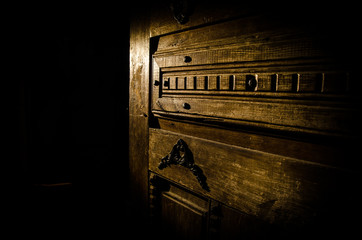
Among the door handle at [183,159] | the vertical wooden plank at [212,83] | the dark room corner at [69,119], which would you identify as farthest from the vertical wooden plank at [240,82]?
the dark room corner at [69,119]

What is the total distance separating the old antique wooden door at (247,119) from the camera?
703 mm

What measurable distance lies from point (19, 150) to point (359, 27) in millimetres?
3639

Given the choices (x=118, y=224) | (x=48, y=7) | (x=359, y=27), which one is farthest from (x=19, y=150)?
(x=359, y=27)

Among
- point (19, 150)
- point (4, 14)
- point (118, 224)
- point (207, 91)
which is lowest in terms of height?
point (118, 224)

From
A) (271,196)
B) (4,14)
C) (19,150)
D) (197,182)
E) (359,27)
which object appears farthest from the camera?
(19,150)

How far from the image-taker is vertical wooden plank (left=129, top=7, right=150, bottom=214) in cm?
146

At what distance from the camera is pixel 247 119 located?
0.91 metres

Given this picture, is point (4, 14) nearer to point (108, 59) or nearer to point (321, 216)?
point (108, 59)

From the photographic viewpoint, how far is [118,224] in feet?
7.96

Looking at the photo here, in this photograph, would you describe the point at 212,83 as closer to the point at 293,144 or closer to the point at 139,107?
the point at 293,144

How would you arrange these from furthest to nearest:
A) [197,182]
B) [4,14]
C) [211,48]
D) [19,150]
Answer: [19,150], [4,14], [197,182], [211,48]

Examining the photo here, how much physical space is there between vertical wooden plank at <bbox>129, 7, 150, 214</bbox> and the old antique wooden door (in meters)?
0.02

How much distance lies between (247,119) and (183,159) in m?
0.52

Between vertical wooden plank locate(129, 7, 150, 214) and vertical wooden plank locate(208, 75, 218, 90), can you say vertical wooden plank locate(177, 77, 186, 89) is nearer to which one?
vertical wooden plank locate(208, 75, 218, 90)
